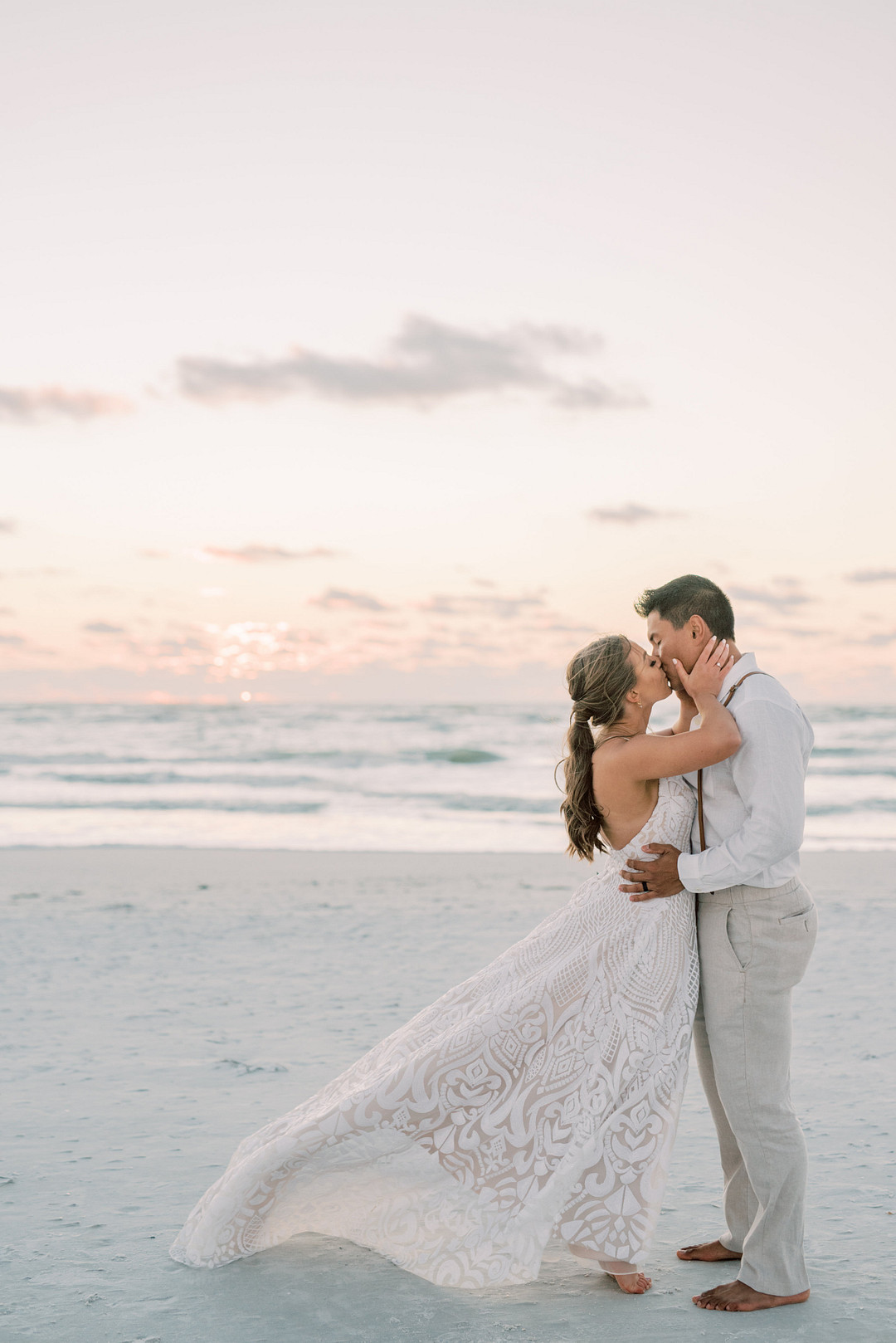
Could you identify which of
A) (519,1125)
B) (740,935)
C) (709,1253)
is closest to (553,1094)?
(519,1125)

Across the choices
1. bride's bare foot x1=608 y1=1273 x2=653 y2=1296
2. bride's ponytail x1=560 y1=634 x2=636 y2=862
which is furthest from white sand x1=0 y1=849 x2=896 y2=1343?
bride's ponytail x1=560 y1=634 x2=636 y2=862

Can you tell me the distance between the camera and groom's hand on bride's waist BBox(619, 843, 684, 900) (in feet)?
11.0

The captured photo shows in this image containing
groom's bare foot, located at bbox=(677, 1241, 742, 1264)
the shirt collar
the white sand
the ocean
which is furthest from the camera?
the ocean

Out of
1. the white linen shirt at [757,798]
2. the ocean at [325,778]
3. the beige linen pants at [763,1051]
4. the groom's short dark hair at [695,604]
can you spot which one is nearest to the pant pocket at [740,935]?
the beige linen pants at [763,1051]

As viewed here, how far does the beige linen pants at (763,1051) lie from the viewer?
3266 millimetres

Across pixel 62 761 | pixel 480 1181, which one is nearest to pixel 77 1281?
pixel 480 1181

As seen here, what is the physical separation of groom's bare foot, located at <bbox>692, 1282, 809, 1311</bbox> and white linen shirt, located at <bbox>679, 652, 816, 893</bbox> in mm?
1203

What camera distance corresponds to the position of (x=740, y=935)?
3.33 m

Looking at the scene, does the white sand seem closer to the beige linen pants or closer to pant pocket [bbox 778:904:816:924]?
the beige linen pants

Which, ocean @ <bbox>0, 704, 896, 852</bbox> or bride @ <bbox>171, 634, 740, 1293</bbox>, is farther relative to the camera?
ocean @ <bbox>0, 704, 896, 852</bbox>

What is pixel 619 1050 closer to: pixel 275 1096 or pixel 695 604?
pixel 695 604

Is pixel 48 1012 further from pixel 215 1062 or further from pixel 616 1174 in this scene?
pixel 616 1174

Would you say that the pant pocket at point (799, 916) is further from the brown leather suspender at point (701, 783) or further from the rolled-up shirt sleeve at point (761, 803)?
the brown leather suspender at point (701, 783)

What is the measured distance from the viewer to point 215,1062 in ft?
18.3
